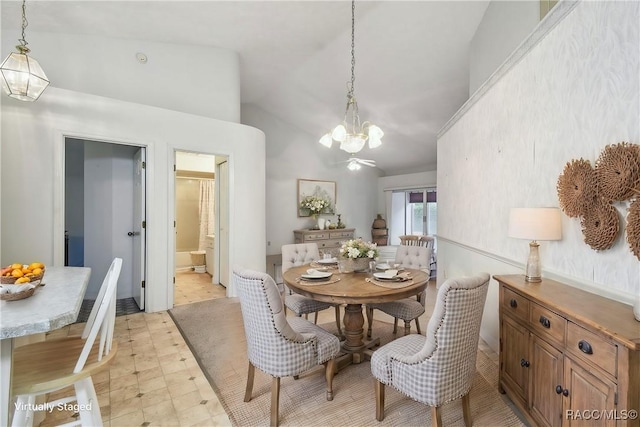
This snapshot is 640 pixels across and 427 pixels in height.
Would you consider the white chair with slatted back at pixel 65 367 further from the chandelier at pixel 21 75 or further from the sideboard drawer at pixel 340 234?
the sideboard drawer at pixel 340 234

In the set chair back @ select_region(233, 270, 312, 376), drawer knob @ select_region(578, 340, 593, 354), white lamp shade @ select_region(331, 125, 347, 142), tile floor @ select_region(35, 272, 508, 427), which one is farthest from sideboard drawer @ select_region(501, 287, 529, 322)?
white lamp shade @ select_region(331, 125, 347, 142)

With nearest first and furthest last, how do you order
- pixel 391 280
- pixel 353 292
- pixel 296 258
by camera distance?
pixel 353 292 → pixel 391 280 → pixel 296 258

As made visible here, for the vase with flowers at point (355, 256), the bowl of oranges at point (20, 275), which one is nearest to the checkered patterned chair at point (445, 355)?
the vase with flowers at point (355, 256)

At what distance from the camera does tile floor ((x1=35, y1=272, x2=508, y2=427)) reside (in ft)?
6.10

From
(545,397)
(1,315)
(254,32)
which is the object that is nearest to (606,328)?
(545,397)

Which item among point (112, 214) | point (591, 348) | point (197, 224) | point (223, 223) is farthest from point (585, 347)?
point (197, 224)

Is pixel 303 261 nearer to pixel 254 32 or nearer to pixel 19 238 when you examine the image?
pixel 19 238

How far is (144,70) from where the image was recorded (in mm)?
3957

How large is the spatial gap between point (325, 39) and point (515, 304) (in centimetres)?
403

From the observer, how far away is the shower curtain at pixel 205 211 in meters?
6.58

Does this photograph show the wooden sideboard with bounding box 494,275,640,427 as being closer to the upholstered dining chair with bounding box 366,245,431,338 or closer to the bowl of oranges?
the upholstered dining chair with bounding box 366,245,431,338

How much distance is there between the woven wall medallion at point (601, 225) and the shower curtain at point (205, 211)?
6.28 meters

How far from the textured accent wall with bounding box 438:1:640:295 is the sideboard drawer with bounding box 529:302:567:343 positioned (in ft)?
1.11

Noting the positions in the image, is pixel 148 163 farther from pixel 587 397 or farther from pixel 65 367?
pixel 587 397
